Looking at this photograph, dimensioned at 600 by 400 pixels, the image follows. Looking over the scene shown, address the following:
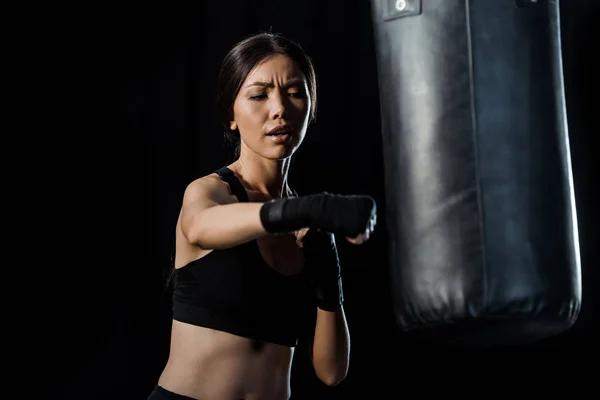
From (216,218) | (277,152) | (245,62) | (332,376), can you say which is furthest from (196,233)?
(332,376)

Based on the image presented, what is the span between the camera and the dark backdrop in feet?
7.96

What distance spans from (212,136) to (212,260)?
56.2 inches

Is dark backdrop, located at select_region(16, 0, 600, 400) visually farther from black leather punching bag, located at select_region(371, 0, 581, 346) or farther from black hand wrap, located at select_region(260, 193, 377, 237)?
black hand wrap, located at select_region(260, 193, 377, 237)

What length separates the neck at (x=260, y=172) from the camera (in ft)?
4.78

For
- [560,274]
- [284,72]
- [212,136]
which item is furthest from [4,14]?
[560,274]

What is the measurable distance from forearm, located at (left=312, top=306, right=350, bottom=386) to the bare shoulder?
12.3 inches

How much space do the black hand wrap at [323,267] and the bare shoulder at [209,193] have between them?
0.16m

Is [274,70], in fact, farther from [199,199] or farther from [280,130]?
[199,199]

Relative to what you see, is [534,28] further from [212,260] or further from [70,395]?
[70,395]

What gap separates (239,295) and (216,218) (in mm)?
194

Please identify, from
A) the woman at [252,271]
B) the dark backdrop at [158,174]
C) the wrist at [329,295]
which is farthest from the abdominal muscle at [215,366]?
the dark backdrop at [158,174]

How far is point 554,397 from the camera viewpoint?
2627 mm

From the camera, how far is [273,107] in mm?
1385

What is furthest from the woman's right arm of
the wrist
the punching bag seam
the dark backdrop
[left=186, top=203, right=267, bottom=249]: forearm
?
the dark backdrop
